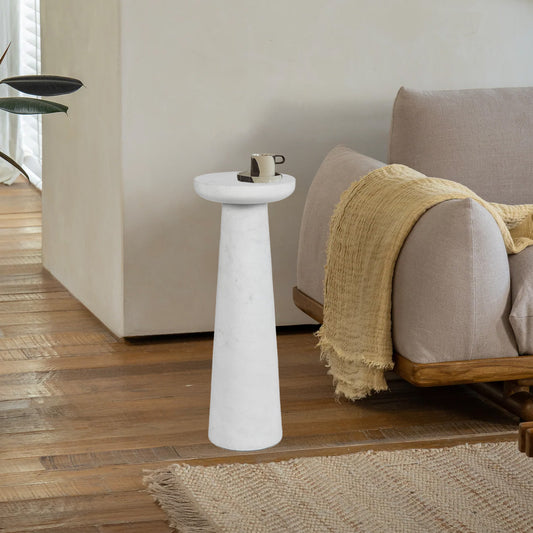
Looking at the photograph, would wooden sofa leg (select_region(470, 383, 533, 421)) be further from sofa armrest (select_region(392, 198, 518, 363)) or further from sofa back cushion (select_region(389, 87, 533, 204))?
sofa back cushion (select_region(389, 87, 533, 204))

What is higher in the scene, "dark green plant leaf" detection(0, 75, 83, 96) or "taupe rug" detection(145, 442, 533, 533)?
"dark green plant leaf" detection(0, 75, 83, 96)

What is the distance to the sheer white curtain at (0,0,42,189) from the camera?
589cm

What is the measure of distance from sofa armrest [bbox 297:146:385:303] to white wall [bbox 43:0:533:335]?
35 centimetres

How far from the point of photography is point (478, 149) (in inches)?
109

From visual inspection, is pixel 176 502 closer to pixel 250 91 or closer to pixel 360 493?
pixel 360 493

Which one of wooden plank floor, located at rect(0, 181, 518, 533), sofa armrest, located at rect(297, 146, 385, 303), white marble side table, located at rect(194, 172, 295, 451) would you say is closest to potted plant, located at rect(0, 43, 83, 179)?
white marble side table, located at rect(194, 172, 295, 451)

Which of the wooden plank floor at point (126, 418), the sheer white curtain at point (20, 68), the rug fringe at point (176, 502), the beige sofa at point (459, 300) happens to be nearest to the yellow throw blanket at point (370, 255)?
the beige sofa at point (459, 300)

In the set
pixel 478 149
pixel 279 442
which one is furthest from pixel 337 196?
pixel 279 442

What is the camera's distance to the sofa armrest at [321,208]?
258 cm

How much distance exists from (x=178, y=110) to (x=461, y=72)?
95 cm

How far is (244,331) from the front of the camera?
85.8 inches

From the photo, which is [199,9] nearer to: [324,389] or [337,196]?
[337,196]

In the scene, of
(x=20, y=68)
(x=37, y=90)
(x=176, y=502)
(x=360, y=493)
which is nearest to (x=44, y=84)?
(x=37, y=90)

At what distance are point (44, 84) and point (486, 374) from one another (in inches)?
47.5
